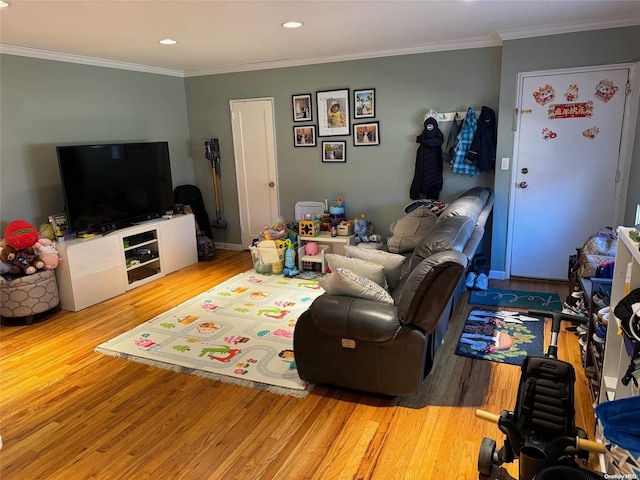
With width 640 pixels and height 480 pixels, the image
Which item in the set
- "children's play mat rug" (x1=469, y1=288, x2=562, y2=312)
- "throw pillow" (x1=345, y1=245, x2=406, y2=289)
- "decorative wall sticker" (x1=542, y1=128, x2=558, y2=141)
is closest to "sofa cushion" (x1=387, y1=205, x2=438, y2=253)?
"children's play mat rug" (x1=469, y1=288, x2=562, y2=312)

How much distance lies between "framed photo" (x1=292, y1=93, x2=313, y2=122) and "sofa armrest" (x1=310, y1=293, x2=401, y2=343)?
10.5ft

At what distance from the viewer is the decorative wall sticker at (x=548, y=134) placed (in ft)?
13.5

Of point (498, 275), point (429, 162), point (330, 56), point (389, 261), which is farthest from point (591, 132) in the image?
point (330, 56)

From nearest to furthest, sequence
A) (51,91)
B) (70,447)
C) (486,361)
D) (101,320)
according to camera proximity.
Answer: (70,447) → (486,361) → (101,320) → (51,91)

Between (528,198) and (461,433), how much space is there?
2749 mm

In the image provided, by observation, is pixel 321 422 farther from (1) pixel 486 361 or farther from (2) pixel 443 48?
(2) pixel 443 48

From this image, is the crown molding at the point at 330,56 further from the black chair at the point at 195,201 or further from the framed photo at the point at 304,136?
the black chair at the point at 195,201

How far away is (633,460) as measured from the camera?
3.73 feet

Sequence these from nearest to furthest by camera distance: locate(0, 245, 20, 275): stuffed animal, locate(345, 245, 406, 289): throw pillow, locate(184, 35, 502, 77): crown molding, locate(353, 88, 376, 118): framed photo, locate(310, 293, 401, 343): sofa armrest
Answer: locate(310, 293, 401, 343): sofa armrest
locate(345, 245, 406, 289): throw pillow
locate(0, 245, 20, 275): stuffed animal
locate(184, 35, 502, 77): crown molding
locate(353, 88, 376, 118): framed photo

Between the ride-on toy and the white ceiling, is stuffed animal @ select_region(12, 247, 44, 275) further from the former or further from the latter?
the ride-on toy

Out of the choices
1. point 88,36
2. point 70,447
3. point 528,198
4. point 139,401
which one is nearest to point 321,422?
point 139,401

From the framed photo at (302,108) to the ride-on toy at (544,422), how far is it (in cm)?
400

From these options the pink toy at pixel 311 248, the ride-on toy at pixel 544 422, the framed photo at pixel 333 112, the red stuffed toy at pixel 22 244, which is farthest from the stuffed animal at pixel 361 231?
the ride-on toy at pixel 544 422

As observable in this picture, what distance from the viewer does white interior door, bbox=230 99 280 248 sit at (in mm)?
5477
